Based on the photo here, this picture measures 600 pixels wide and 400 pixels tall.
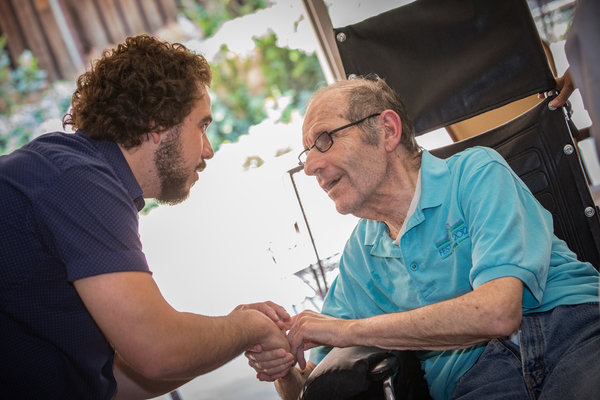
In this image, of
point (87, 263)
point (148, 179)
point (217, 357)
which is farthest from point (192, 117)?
point (217, 357)

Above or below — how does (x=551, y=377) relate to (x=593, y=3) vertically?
below

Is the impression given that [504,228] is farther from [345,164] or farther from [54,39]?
[54,39]

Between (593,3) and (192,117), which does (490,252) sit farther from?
(192,117)

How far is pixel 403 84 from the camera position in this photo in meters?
1.72

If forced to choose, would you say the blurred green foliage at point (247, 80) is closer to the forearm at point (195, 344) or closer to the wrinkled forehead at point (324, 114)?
the wrinkled forehead at point (324, 114)

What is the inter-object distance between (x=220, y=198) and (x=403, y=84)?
4.93 ft

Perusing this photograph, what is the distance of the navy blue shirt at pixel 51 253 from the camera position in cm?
88

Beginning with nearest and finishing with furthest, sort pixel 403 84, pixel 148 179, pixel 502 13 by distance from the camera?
pixel 148 179, pixel 502 13, pixel 403 84

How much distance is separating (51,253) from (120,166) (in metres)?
0.37

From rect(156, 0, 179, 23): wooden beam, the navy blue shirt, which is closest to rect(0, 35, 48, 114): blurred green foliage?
rect(156, 0, 179, 23): wooden beam

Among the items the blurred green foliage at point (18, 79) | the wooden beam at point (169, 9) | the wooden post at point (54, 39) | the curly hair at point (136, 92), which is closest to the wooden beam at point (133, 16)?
the wooden beam at point (169, 9)

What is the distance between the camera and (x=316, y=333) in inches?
51.4

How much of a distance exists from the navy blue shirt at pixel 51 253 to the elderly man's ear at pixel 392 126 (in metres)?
0.92

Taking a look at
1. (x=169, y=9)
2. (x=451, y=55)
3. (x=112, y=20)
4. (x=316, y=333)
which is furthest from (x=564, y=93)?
(x=112, y=20)
